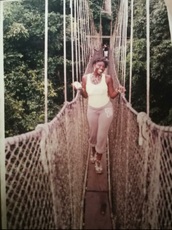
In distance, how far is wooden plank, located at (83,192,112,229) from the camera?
2.05 m

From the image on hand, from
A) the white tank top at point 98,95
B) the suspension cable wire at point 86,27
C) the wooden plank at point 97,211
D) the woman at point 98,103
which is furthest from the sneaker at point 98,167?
the suspension cable wire at point 86,27

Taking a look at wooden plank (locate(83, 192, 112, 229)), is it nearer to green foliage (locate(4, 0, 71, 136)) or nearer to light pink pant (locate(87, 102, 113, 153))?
light pink pant (locate(87, 102, 113, 153))

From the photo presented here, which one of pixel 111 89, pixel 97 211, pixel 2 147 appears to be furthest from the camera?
pixel 111 89

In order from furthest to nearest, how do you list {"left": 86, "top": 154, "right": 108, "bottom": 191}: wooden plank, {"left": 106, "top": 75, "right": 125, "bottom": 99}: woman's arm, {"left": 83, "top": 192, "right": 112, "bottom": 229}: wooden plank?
1. {"left": 106, "top": 75, "right": 125, "bottom": 99}: woman's arm
2. {"left": 86, "top": 154, "right": 108, "bottom": 191}: wooden plank
3. {"left": 83, "top": 192, "right": 112, "bottom": 229}: wooden plank

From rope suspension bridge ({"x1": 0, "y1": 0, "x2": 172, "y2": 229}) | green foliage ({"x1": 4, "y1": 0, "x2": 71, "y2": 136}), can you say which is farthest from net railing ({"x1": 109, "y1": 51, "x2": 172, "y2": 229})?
green foliage ({"x1": 4, "y1": 0, "x2": 71, "y2": 136})

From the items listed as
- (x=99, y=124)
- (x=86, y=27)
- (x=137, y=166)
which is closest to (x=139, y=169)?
(x=137, y=166)

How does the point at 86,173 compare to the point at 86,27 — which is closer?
the point at 86,173

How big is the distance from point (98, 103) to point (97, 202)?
584 millimetres

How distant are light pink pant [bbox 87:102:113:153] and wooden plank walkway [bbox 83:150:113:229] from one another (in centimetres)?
8

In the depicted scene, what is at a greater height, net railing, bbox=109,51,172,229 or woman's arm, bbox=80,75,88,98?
woman's arm, bbox=80,75,88,98

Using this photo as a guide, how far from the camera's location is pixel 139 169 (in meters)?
2.19

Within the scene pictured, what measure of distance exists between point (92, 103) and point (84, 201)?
579 mm

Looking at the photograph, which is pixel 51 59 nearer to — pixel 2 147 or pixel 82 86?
pixel 82 86

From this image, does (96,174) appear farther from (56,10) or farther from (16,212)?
(56,10)
